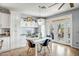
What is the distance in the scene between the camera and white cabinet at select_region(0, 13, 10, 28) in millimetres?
2416

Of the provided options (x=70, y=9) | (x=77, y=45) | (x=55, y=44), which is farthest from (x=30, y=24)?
(x=77, y=45)

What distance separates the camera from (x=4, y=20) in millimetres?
2479

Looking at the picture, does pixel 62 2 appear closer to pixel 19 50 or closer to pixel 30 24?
pixel 30 24

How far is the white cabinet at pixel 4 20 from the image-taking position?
2.42 meters

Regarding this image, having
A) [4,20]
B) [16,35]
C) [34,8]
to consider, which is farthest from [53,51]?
[4,20]

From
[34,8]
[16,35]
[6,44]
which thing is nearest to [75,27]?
[34,8]

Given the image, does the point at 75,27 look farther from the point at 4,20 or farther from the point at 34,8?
the point at 4,20

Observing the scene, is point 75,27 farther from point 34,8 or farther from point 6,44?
point 6,44

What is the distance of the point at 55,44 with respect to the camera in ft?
7.96

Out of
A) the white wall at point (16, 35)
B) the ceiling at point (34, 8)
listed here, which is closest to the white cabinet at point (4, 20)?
the white wall at point (16, 35)

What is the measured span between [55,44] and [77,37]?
1.77 feet

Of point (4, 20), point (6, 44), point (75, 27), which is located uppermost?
point (4, 20)

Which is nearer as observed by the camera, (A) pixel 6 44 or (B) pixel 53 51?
(B) pixel 53 51

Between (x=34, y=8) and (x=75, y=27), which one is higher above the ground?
(x=34, y=8)
